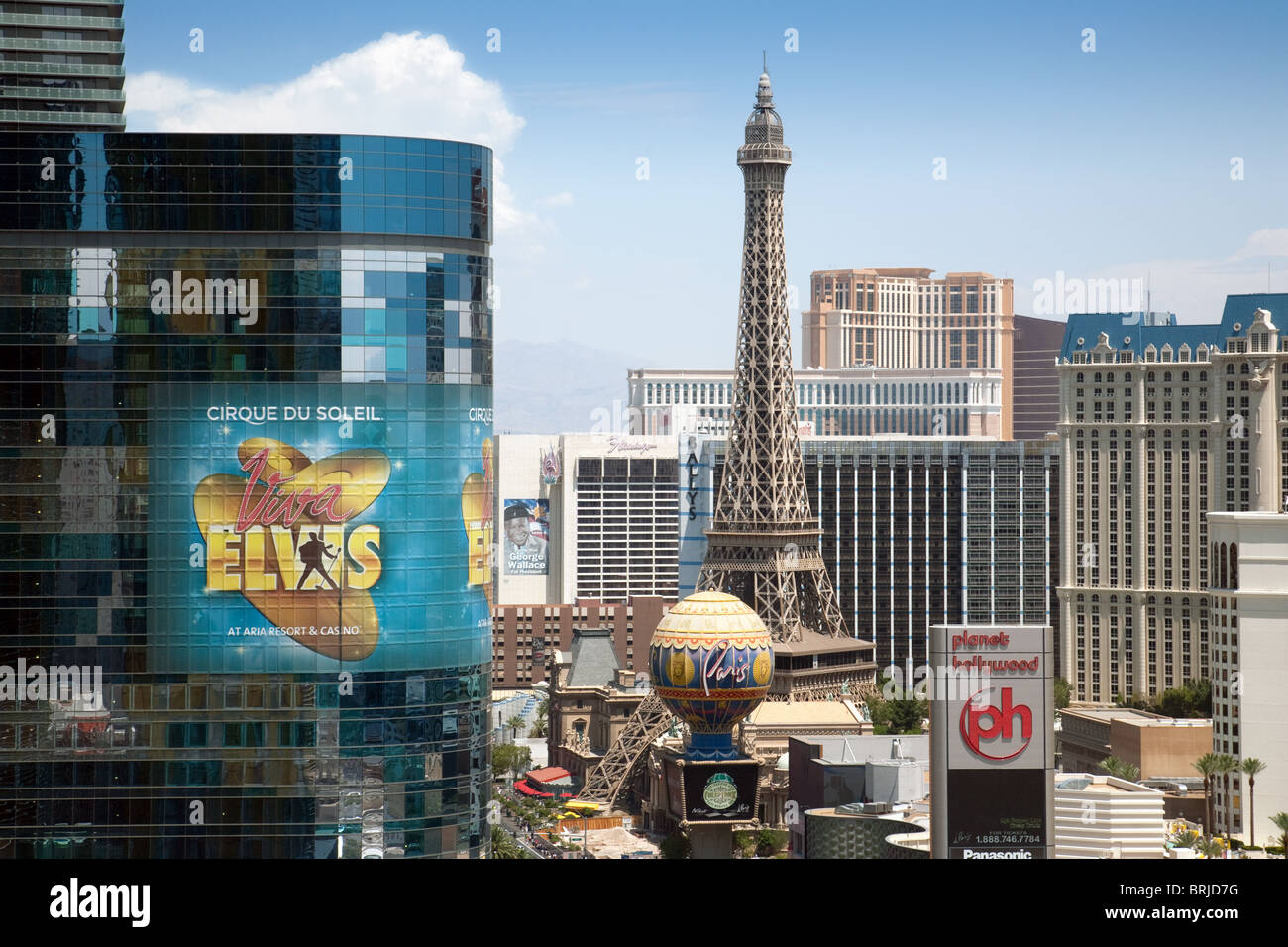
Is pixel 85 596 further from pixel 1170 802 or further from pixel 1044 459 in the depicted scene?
pixel 1044 459

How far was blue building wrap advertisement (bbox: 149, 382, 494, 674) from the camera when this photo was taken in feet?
180

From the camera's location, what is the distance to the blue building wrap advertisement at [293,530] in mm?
54938

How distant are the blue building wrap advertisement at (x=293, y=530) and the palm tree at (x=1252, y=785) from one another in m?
55.7

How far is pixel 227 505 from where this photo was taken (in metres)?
54.9

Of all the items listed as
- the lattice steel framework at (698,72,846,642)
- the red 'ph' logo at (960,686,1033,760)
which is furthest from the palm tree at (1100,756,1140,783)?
the red 'ph' logo at (960,686,1033,760)

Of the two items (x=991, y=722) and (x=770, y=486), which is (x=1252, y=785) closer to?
(x=991, y=722)

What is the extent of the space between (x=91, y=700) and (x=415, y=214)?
18.5 meters

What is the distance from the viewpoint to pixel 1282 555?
97250 millimetres

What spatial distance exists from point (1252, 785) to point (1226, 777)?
2.86 metres

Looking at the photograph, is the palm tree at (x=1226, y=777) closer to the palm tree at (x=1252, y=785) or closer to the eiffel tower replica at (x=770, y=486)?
the palm tree at (x=1252, y=785)

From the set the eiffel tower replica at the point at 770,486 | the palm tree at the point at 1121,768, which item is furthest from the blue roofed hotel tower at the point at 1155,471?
the palm tree at the point at 1121,768

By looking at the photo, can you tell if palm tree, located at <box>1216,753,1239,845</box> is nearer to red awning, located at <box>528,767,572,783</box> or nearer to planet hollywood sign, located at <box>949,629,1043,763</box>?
planet hollywood sign, located at <box>949,629,1043,763</box>

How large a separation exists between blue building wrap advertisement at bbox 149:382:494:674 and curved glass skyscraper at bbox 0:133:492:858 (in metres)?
0.07

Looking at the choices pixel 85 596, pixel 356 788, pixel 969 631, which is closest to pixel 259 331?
pixel 85 596
